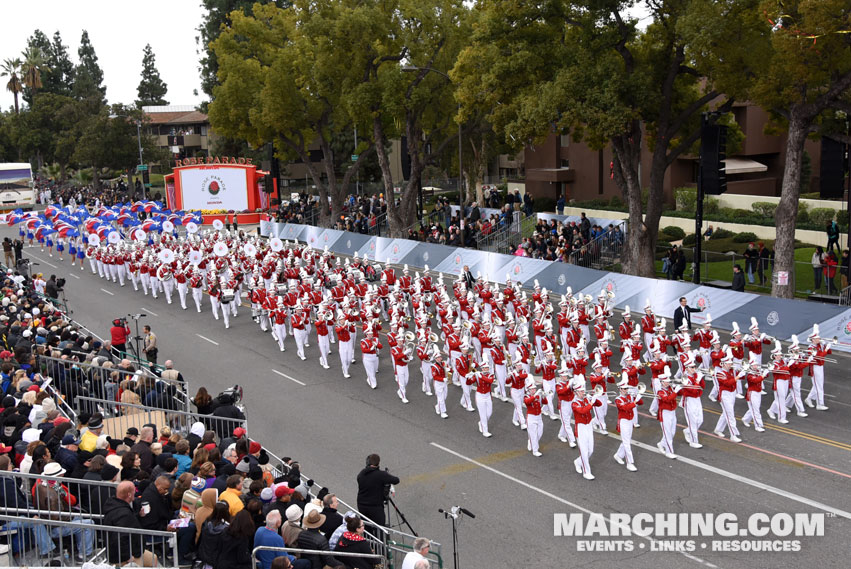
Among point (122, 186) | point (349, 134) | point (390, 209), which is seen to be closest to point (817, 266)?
point (390, 209)

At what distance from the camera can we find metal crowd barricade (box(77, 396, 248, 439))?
44.5 feet

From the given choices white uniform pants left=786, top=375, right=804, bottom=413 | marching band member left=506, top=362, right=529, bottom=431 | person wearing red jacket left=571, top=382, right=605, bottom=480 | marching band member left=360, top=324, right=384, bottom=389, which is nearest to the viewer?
person wearing red jacket left=571, top=382, right=605, bottom=480

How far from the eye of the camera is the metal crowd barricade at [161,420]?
1355 centimetres

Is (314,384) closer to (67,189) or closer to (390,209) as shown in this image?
(390,209)

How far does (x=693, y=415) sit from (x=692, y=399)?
1.04 feet

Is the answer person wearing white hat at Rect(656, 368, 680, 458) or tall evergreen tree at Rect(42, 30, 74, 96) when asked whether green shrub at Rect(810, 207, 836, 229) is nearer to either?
person wearing white hat at Rect(656, 368, 680, 458)

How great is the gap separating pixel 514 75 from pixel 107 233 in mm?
19068

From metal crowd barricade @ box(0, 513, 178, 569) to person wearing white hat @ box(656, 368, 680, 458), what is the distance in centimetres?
882

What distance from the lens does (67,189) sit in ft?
254

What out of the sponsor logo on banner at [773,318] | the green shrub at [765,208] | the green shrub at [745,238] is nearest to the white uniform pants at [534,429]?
the sponsor logo on banner at [773,318]

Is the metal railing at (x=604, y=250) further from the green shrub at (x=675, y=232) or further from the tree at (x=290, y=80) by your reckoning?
the tree at (x=290, y=80)

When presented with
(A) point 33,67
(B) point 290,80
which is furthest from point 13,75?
(B) point 290,80

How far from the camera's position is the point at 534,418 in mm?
14883

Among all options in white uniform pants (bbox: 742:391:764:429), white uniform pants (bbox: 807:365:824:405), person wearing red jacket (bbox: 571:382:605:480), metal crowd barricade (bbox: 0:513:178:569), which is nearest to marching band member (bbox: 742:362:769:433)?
white uniform pants (bbox: 742:391:764:429)
